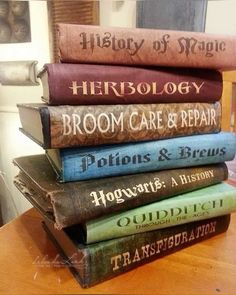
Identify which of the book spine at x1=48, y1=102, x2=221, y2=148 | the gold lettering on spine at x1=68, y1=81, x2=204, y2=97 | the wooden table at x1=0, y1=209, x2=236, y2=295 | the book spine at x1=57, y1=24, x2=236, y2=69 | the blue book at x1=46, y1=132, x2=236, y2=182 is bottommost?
the wooden table at x1=0, y1=209, x2=236, y2=295

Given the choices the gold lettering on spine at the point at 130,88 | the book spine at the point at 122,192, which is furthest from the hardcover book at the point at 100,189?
the gold lettering on spine at the point at 130,88

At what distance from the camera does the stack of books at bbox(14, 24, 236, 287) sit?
12.4 inches

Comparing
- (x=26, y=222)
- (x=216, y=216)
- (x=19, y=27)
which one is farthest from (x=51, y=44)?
(x=216, y=216)

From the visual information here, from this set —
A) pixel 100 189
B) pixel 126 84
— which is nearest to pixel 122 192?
pixel 100 189

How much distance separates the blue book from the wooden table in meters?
0.12

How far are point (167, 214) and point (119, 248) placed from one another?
0.07 meters

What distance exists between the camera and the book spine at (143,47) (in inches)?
12.6

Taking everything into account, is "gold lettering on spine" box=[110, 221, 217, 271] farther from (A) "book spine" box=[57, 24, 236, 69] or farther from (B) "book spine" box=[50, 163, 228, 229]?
(A) "book spine" box=[57, 24, 236, 69]

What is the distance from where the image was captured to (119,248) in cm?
33

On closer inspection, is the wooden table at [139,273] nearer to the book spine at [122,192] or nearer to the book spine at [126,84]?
the book spine at [122,192]

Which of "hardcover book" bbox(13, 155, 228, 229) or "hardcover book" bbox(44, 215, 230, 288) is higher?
"hardcover book" bbox(13, 155, 228, 229)

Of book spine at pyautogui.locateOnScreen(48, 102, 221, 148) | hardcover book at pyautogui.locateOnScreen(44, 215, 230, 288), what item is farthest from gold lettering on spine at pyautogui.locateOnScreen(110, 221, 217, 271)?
→ book spine at pyautogui.locateOnScreen(48, 102, 221, 148)

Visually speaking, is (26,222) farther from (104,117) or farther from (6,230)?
(104,117)

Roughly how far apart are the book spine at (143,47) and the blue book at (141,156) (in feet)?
0.34
